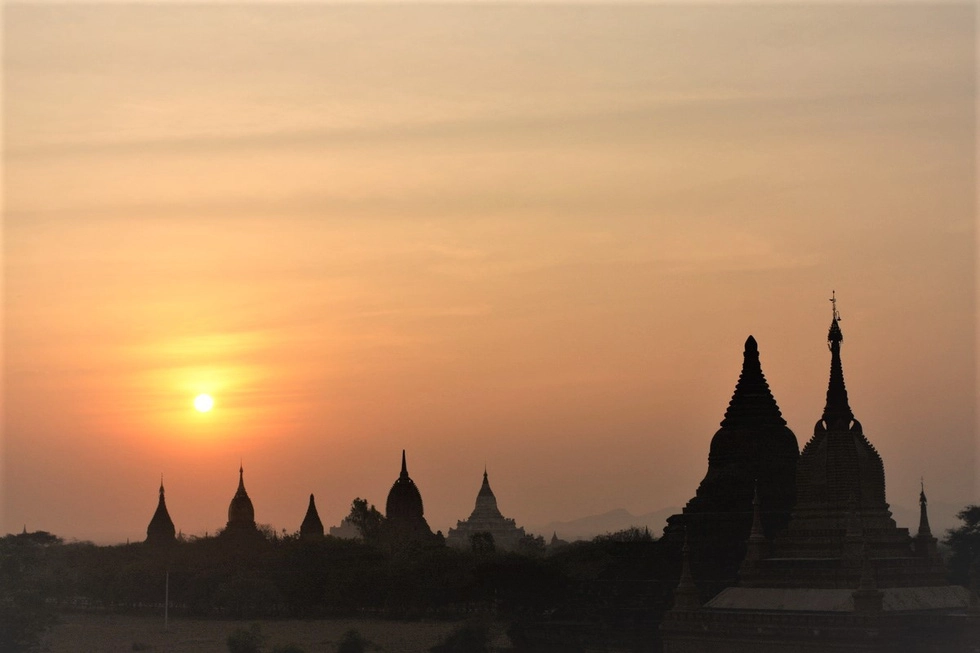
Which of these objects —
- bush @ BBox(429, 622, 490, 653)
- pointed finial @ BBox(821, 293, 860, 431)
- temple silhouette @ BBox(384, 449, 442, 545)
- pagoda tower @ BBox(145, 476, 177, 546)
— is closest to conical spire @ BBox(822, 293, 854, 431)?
pointed finial @ BBox(821, 293, 860, 431)

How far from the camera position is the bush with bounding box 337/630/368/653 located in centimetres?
10775

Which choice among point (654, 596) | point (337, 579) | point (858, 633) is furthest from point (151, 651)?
point (858, 633)

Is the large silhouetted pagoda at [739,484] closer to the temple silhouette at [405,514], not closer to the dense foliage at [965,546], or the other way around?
the dense foliage at [965,546]

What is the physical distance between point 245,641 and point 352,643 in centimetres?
584

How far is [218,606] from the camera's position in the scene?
13562 centimetres

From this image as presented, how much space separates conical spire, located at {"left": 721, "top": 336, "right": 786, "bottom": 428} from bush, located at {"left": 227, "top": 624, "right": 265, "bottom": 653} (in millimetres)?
29145

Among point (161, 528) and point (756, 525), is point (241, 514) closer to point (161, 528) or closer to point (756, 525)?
point (161, 528)

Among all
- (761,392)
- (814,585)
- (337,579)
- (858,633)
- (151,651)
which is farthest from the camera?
(337,579)

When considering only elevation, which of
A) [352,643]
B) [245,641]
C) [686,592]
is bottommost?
[352,643]

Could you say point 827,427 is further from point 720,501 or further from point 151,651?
point 151,651

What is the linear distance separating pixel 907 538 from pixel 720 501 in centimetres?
1141

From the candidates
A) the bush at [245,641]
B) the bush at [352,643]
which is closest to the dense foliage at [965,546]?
the bush at [352,643]

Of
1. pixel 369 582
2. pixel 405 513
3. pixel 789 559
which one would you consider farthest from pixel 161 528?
pixel 789 559

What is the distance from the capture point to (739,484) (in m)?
94.8
